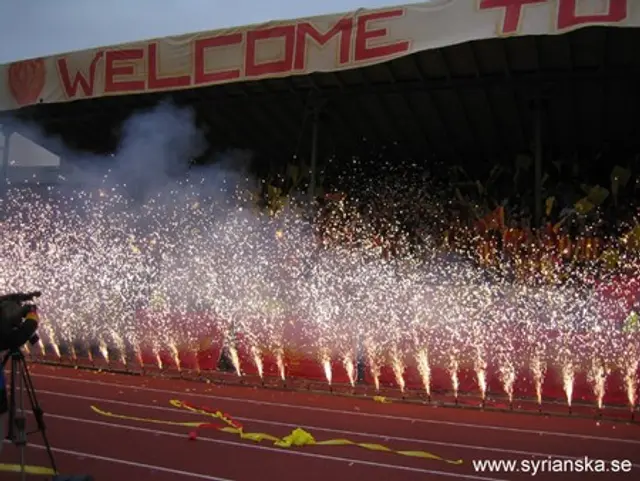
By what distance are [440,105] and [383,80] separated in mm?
1395

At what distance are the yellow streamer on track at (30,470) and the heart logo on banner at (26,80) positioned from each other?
703 cm

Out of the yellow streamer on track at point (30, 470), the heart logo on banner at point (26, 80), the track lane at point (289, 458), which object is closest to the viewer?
the yellow streamer on track at point (30, 470)

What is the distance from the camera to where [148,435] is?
4.77 m

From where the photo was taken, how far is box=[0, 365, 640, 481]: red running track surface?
400 cm

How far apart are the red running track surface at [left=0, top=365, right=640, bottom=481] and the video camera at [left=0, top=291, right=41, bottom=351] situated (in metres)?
1.10

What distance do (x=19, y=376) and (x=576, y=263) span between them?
673 centimetres

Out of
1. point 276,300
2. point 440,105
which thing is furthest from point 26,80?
point 440,105

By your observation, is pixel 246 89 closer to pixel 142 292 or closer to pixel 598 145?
pixel 142 292

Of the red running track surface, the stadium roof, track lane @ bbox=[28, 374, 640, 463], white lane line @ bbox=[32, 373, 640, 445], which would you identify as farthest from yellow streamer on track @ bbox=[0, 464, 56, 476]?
the stadium roof

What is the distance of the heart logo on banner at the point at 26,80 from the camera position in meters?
9.61

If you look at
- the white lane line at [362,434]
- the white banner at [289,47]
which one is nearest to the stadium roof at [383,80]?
the white banner at [289,47]

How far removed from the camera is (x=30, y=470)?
3857 millimetres

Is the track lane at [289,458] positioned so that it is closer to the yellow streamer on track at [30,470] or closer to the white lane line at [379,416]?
the yellow streamer on track at [30,470]

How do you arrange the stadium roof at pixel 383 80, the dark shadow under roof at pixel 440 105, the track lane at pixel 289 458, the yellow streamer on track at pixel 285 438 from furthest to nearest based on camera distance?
the dark shadow under roof at pixel 440 105 → the stadium roof at pixel 383 80 → the yellow streamer on track at pixel 285 438 → the track lane at pixel 289 458
